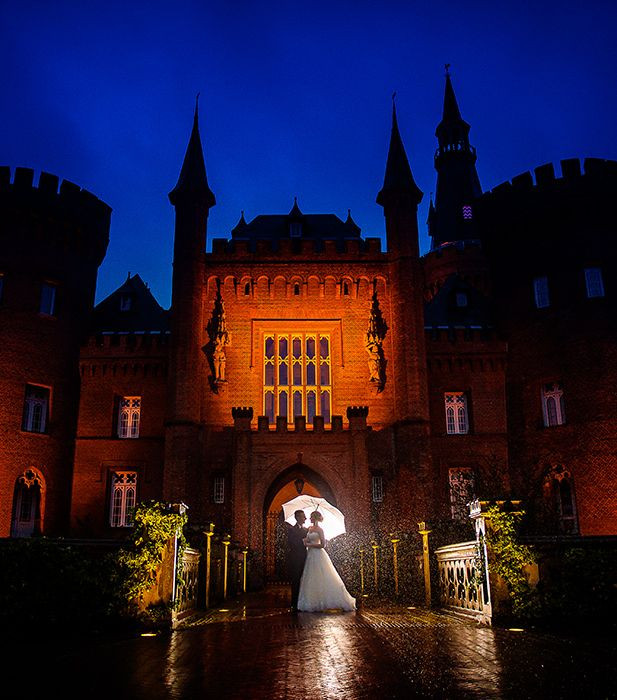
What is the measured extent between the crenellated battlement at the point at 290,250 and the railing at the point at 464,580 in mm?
16857

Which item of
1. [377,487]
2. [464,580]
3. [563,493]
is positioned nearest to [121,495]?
[377,487]

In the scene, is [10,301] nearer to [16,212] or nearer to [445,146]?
[16,212]

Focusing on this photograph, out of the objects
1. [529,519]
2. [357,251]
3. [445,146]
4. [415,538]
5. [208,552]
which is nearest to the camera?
[208,552]

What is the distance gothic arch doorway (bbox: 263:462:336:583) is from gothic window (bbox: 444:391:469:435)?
567 centimetres

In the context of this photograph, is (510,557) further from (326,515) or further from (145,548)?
(326,515)

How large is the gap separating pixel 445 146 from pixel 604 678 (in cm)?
4760

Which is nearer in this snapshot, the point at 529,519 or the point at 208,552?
the point at 208,552

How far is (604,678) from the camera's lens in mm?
5520

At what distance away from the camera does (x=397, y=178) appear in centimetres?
2850

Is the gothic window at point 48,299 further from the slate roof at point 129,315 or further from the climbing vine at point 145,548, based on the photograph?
the climbing vine at point 145,548

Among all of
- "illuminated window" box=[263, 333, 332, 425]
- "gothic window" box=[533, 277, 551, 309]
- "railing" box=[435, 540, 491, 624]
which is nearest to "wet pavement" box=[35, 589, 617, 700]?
"railing" box=[435, 540, 491, 624]

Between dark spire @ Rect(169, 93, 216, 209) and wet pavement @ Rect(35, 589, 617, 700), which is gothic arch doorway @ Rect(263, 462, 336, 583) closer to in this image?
dark spire @ Rect(169, 93, 216, 209)

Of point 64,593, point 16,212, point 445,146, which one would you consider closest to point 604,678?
point 64,593

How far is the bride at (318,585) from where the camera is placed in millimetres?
12969
